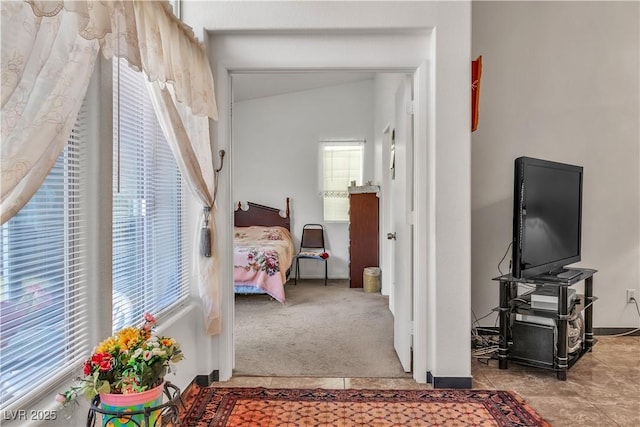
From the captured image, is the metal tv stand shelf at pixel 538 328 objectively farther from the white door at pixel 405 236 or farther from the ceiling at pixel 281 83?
the ceiling at pixel 281 83

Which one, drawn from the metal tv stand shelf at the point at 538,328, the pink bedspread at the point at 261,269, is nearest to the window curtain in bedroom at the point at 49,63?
the metal tv stand shelf at the point at 538,328

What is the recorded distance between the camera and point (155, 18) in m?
1.90

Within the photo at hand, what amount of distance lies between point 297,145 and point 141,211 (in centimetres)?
475

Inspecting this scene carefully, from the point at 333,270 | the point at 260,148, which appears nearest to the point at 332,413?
the point at 333,270

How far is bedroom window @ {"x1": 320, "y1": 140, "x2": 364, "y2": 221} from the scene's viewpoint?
6.75 m

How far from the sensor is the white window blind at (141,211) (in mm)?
2021

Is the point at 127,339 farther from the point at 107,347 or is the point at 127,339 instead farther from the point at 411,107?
the point at 411,107

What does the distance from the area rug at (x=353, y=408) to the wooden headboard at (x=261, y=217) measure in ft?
13.5

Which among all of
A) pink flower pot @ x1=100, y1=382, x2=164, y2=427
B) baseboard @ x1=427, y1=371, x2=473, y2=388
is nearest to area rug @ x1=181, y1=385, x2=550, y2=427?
baseboard @ x1=427, y1=371, x2=473, y2=388

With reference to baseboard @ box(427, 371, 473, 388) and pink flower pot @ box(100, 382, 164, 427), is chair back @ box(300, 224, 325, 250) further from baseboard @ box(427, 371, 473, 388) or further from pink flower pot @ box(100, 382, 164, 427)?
pink flower pot @ box(100, 382, 164, 427)

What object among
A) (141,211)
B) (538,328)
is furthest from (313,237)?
(141,211)

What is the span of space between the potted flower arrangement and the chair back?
204 inches

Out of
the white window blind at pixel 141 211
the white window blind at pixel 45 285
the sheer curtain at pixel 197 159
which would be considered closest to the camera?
the white window blind at pixel 45 285

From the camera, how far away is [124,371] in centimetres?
144
